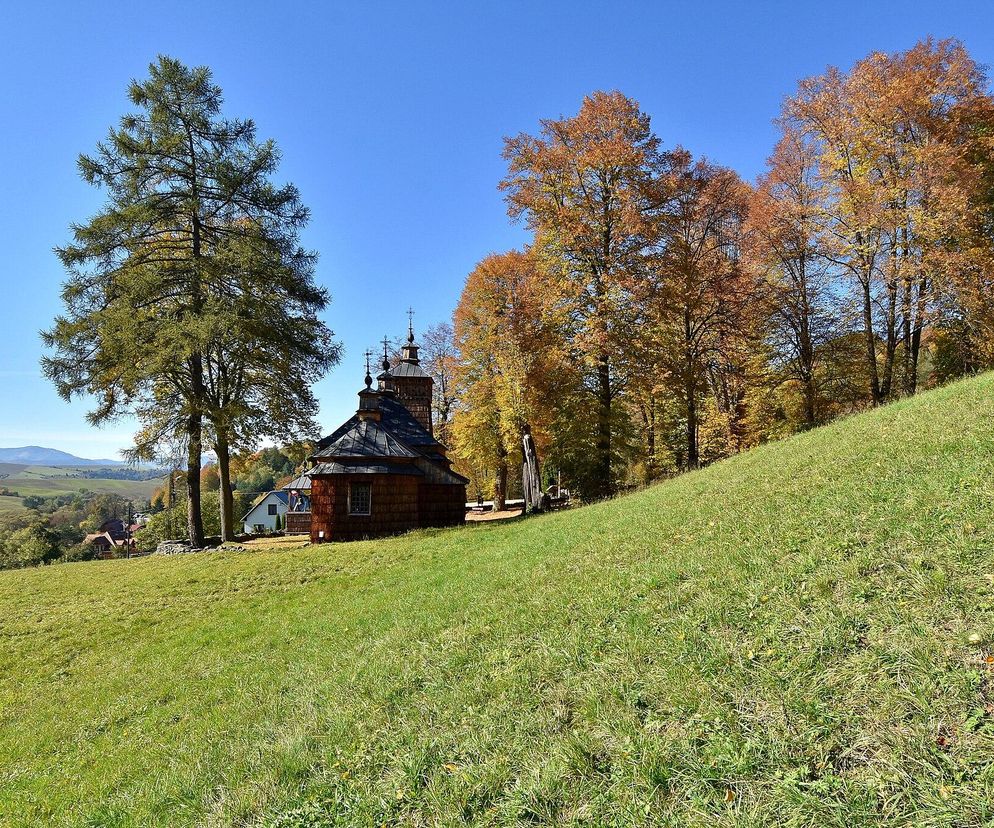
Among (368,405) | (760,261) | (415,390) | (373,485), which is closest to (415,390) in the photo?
(415,390)

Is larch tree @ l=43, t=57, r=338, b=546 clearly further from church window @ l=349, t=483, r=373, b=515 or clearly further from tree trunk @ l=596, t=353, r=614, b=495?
tree trunk @ l=596, t=353, r=614, b=495

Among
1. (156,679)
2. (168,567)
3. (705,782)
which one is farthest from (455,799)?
(168,567)

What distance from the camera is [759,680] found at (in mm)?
3402

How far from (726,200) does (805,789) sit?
70.4 feet

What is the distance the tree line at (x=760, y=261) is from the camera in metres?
Result: 16.1

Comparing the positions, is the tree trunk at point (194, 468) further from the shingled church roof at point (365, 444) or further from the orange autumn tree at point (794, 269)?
the orange autumn tree at point (794, 269)

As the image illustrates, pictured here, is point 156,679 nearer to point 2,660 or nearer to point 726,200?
point 2,660

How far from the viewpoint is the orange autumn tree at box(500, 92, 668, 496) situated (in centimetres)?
1755

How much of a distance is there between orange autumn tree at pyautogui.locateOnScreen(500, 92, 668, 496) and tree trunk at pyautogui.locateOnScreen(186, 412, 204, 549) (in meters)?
15.0

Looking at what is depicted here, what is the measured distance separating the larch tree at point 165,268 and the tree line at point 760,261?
36.7ft

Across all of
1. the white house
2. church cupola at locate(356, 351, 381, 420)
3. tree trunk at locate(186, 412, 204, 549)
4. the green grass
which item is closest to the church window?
church cupola at locate(356, 351, 381, 420)

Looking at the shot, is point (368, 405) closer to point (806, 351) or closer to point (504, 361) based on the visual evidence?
point (504, 361)

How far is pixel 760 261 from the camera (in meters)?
19.6

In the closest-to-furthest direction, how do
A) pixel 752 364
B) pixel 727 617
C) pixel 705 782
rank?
1. pixel 705 782
2. pixel 727 617
3. pixel 752 364
